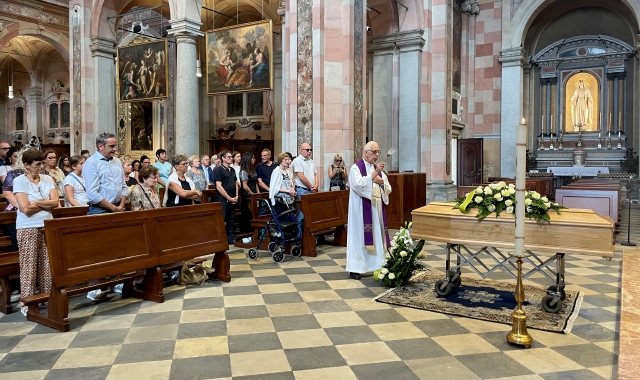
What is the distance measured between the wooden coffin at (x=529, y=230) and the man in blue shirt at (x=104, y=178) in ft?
11.6

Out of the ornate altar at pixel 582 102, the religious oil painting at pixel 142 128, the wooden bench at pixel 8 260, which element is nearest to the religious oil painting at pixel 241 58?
the wooden bench at pixel 8 260

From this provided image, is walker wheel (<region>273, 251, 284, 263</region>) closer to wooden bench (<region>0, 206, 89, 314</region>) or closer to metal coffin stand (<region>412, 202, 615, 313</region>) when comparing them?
metal coffin stand (<region>412, 202, 615, 313</region>)

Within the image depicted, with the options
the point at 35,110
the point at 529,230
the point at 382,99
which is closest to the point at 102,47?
the point at 382,99

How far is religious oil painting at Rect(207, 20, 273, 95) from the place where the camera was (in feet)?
37.6

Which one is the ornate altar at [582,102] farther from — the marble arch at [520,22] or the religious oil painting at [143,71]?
the religious oil painting at [143,71]

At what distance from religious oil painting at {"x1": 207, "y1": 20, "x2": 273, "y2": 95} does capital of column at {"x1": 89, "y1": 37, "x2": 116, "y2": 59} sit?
466 centimetres

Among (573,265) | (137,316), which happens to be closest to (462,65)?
(573,265)

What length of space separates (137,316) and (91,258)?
29.1 inches

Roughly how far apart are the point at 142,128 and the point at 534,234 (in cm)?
2018

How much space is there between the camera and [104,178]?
222 inches

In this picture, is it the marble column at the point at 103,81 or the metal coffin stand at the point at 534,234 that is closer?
the metal coffin stand at the point at 534,234

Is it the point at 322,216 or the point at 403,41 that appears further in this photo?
the point at 403,41

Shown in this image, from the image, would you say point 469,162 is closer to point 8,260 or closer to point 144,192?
point 144,192

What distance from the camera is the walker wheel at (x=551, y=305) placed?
4.88 metres
